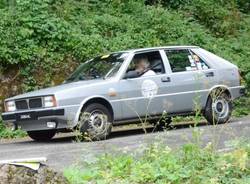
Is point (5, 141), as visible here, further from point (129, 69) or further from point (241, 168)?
point (241, 168)

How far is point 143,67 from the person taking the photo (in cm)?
1262

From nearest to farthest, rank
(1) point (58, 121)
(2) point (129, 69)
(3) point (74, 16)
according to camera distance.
→ 1. (1) point (58, 121)
2. (2) point (129, 69)
3. (3) point (74, 16)

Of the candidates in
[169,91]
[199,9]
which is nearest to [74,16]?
[199,9]

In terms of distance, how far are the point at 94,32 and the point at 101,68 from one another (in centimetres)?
626

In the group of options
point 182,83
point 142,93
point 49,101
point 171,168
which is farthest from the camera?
point 182,83

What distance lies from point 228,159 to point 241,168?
24 centimetres

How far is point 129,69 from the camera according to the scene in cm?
1232

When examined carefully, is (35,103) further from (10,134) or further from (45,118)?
(10,134)

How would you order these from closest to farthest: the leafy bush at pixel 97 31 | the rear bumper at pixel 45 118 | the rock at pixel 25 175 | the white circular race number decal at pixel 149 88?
the rock at pixel 25 175 < the rear bumper at pixel 45 118 < the white circular race number decal at pixel 149 88 < the leafy bush at pixel 97 31

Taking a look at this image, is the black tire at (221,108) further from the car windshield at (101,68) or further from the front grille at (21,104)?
the front grille at (21,104)

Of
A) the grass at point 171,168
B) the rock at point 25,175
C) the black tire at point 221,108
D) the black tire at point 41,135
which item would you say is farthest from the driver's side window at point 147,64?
the rock at point 25,175

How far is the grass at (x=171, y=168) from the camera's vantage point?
5.87 metres

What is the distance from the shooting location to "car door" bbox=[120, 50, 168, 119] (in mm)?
12062

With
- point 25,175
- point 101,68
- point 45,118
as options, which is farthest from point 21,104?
point 25,175
